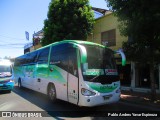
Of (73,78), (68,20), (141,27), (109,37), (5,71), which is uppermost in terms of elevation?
(68,20)

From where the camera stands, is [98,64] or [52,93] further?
[52,93]

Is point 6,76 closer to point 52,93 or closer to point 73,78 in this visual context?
point 52,93

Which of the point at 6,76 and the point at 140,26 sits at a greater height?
the point at 140,26

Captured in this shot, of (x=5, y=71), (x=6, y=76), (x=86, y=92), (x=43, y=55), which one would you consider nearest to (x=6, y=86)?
(x=6, y=76)

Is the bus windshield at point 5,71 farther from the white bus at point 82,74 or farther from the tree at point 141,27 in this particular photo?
the tree at point 141,27

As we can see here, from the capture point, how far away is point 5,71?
15141mm

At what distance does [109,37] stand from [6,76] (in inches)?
380

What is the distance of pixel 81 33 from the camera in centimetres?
1941

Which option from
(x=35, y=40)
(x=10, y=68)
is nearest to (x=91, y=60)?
(x=10, y=68)

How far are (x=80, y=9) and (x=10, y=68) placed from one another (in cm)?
801

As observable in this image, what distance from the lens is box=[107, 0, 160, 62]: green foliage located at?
34.4 ft

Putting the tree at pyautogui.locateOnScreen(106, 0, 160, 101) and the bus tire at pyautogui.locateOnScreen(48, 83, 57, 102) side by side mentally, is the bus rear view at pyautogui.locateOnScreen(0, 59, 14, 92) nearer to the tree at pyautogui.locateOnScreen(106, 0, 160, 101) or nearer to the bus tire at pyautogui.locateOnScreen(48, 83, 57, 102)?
the bus tire at pyautogui.locateOnScreen(48, 83, 57, 102)

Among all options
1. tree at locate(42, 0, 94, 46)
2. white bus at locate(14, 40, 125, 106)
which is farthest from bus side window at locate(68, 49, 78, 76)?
tree at locate(42, 0, 94, 46)

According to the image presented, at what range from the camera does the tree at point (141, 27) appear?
10.5 m
